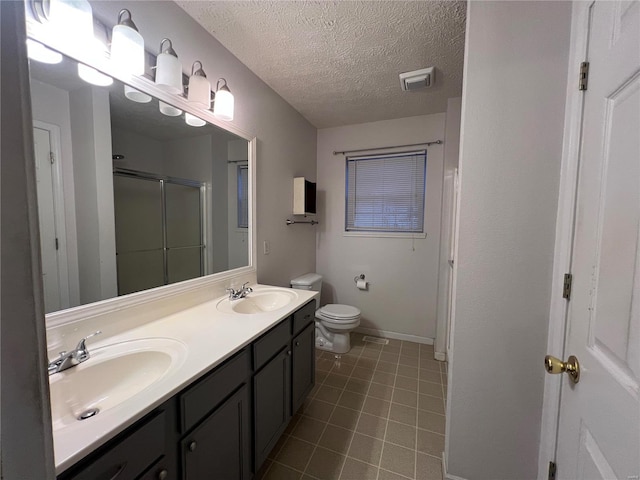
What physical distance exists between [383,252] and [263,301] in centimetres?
160

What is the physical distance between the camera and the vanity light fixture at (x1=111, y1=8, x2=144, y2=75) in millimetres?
1025

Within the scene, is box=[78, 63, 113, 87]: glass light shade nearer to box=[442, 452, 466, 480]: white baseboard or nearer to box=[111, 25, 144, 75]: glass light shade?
box=[111, 25, 144, 75]: glass light shade

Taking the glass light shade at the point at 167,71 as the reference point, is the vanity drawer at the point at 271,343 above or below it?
below

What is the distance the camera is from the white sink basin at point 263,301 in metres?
1.62

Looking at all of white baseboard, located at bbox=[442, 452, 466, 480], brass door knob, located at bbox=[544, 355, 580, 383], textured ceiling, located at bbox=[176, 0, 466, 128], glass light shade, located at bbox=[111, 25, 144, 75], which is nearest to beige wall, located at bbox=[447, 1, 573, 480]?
white baseboard, located at bbox=[442, 452, 466, 480]

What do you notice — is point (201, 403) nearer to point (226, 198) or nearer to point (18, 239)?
point (18, 239)

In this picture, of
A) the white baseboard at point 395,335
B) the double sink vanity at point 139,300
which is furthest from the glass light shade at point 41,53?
the white baseboard at point 395,335

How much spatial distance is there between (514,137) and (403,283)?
199 cm

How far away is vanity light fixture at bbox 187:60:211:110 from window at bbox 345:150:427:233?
1857 millimetres

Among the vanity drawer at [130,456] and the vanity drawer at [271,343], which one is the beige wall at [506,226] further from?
the vanity drawer at [130,456]

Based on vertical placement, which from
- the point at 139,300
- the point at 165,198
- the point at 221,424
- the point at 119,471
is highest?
the point at 165,198

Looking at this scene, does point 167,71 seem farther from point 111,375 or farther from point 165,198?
point 111,375

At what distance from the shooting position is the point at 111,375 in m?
0.91

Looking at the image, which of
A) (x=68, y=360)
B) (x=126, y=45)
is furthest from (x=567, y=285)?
(x=126, y=45)
